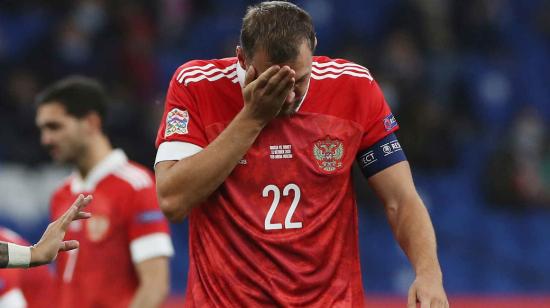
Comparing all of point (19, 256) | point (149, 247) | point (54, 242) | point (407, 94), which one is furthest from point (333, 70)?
point (407, 94)

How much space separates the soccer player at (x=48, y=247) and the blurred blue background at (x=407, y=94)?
7223 mm

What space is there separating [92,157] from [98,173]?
0.42 feet

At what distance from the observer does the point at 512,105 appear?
13.2 m

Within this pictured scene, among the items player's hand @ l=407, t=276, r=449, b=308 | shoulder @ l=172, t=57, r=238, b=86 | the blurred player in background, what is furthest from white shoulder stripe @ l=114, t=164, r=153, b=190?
player's hand @ l=407, t=276, r=449, b=308

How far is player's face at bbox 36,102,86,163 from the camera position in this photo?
5.82 m

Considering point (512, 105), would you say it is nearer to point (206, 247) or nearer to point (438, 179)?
point (438, 179)

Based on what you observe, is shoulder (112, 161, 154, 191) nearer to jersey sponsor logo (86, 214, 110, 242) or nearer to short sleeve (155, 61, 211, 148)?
jersey sponsor logo (86, 214, 110, 242)

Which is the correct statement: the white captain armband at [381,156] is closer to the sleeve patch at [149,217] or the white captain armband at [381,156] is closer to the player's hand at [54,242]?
the player's hand at [54,242]

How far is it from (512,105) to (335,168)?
997cm

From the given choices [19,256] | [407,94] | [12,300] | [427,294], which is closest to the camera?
[427,294]

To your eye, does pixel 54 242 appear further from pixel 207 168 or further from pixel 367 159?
pixel 367 159

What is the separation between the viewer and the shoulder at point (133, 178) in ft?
18.3

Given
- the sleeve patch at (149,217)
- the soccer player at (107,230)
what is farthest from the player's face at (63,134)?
the sleeve patch at (149,217)

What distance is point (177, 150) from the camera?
352 centimetres
